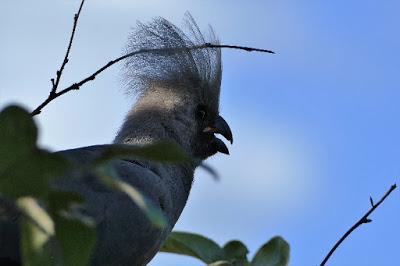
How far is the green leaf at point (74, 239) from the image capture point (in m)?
0.63

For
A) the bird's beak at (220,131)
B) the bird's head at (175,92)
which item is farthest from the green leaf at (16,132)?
the bird's beak at (220,131)

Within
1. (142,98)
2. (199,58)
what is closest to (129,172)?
(142,98)

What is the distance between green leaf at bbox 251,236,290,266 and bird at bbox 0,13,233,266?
A: 2.17m

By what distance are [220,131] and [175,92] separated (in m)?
0.53

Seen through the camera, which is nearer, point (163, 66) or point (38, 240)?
point (38, 240)

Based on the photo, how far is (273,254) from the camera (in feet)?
5.87

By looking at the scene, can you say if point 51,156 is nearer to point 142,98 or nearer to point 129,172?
point 129,172

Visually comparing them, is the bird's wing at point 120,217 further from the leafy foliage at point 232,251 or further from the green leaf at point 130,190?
the green leaf at point 130,190

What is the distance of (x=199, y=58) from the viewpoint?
5.81 meters

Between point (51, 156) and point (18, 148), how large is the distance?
4 centimetres

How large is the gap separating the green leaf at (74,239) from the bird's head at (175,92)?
4.53 meters

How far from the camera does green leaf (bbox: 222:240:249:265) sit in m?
1.77

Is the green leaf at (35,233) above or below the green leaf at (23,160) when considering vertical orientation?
below

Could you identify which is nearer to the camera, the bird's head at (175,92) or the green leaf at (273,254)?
the green leaf at (273,254)
